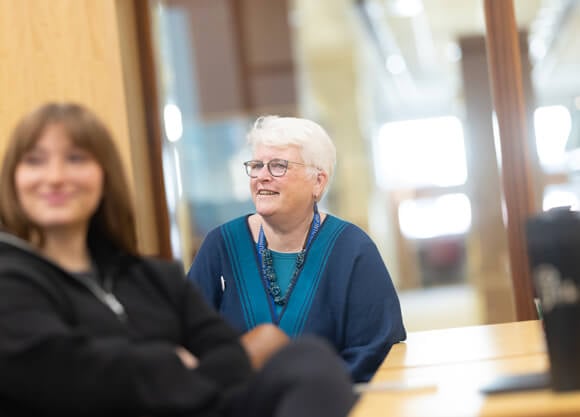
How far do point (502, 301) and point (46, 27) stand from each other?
422 cm

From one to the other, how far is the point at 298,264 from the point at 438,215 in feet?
59.6

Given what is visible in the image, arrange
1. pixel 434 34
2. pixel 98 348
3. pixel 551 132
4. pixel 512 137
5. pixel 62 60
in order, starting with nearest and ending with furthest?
pixel 98 348, pixel 62 60, pixel 512 137, pixel 551 132, pixel 434 34

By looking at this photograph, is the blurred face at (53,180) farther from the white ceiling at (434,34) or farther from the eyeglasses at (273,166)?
the white ceiling at (434,34)

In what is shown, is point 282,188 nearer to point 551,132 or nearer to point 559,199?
point 551,132

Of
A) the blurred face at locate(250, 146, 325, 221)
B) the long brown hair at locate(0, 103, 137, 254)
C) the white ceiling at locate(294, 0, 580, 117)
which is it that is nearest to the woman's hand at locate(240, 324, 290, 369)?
the long brown hair at locate(0, 103, 137, 254)

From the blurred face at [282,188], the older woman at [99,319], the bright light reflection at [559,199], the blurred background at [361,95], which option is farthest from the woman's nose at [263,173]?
the bright light reflection at [559,199]

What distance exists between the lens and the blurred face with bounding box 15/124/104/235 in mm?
2039

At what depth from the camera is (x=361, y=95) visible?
13.5 meters

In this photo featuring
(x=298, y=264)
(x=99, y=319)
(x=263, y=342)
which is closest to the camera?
(x=99, y=319)

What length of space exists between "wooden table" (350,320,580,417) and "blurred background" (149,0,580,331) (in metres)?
1.73

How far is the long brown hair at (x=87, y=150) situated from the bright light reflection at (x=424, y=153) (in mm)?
18187

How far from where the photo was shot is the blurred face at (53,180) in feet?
6.69

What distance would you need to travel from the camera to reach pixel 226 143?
862 centimetres

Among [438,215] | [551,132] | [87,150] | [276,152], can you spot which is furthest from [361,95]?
[87,150]
